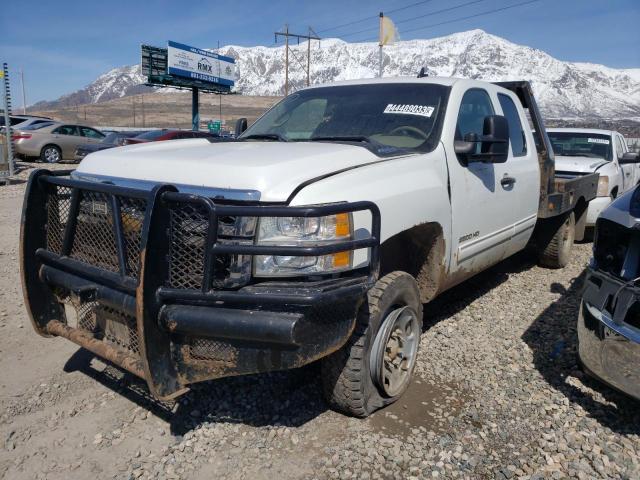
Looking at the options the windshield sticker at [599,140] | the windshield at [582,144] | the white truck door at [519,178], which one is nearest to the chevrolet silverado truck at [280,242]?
the white truck door at [519,178]

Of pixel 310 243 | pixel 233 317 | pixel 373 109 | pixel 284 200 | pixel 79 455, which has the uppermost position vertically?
pixel 373 109

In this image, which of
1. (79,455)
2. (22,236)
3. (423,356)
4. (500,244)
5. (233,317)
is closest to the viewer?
(233,317)

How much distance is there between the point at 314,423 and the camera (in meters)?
3.04

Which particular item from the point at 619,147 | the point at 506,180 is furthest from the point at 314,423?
the point at 619,147

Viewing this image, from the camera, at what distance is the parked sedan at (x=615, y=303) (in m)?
2.91

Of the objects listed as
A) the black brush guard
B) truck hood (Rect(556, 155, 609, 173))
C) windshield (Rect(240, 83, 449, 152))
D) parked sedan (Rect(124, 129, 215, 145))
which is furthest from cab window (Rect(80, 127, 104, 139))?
the black brush guard

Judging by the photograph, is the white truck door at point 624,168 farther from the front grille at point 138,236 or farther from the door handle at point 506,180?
the front grille at point 138,236

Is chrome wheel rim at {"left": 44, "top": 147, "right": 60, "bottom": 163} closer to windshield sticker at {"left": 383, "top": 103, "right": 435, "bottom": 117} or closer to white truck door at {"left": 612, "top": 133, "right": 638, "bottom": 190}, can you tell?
white truck door at {"left": 612, "top": 133, "right": 638, "bottom": 190}

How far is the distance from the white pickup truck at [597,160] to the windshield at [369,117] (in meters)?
4.62

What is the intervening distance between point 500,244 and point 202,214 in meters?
2.89

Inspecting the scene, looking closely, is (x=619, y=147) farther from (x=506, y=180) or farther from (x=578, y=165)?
(x=506, y=180)

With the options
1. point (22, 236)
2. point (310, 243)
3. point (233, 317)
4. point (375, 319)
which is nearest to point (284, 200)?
point (310, 243)

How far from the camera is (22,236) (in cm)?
306

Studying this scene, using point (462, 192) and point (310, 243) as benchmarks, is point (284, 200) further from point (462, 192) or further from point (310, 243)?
point (462, 192)
